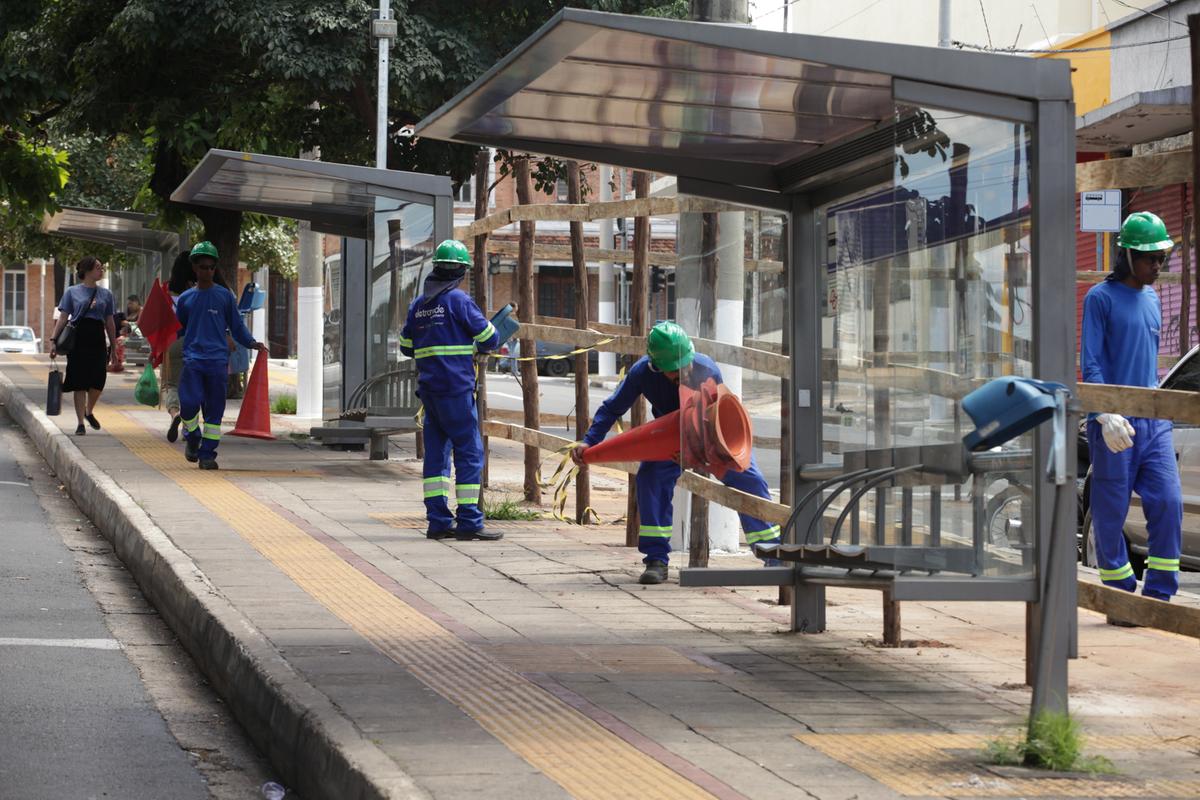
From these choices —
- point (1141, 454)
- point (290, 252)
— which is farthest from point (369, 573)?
point (290, 252)

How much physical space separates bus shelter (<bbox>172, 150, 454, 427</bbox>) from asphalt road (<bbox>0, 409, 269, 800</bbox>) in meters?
4.40

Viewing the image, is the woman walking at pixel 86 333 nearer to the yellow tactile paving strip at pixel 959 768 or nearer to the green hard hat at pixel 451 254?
the green hard hat at pixel 451 254

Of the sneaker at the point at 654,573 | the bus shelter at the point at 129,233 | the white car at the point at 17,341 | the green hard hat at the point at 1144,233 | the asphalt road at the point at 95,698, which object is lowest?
the asphalt road at the point at 95,698

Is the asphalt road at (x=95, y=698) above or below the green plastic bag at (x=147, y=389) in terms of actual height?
below

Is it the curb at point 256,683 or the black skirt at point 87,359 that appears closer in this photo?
the curb at point 256,683

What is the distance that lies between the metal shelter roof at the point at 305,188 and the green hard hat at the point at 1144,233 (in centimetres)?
718

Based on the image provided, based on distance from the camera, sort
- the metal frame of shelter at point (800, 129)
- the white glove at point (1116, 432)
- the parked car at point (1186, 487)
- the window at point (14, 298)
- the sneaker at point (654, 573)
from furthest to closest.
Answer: the window at point (14, 298)
the parked car at point (1186, 487)
the sneaker at point (654, 573)
the white glove at point (1116, 432)
the metal frame of shelter at point (800, 129)

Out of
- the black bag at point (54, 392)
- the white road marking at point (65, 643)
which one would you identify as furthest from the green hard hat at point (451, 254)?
the black bag at point (54, 392)

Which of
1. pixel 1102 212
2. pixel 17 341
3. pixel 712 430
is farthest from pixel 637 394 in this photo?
pixel 17 341

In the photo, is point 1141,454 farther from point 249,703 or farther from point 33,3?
point 33,3

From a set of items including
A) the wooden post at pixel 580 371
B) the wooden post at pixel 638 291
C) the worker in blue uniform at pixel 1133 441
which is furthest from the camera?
the wooden post at pixel 580 371

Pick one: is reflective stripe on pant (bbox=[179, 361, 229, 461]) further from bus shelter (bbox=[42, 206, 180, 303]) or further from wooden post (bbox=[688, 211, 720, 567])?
bus shelter (bbox=[42, 206, 180, 303])

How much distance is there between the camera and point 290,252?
4159cm

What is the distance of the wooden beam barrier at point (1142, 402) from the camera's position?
584 cm
